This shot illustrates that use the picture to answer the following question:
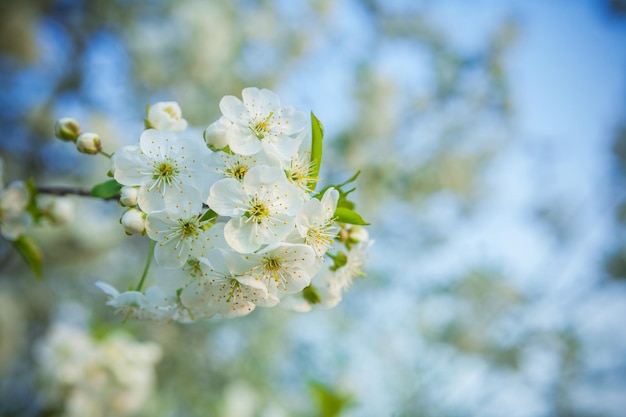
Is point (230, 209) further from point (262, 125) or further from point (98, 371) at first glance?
point (98, 371)

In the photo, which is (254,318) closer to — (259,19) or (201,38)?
(201,38)

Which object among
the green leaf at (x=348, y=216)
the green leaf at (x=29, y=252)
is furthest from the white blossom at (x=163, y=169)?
the green leaf at (x=29, y=252)

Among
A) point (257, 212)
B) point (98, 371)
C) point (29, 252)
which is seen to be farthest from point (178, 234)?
point (98, 371)

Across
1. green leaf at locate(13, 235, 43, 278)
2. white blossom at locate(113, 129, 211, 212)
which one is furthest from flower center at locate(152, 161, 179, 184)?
green leaf at locate(13, 235, 43, 278)

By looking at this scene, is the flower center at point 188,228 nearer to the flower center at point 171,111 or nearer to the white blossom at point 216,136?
the white blossom at point 216,136

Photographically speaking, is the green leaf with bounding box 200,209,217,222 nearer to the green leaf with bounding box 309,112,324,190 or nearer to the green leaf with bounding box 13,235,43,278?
the green leaf with bounding box 309,112,324,190

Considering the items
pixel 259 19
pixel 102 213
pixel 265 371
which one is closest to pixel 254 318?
pixel 265 371

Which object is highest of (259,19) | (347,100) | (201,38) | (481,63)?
(481,63)
